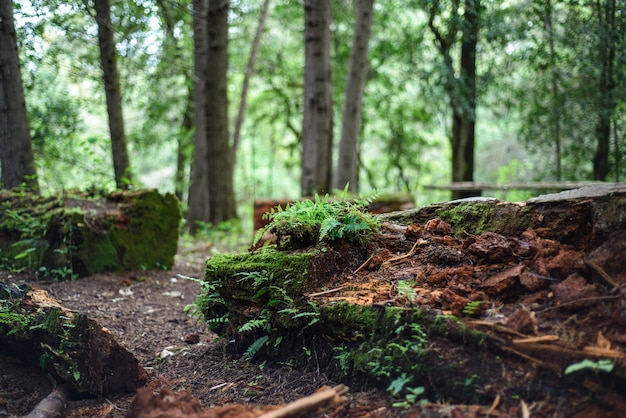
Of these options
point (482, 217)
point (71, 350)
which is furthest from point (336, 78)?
point (71, 350)

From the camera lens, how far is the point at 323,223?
358 cm

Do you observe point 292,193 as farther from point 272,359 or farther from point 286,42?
point 272,359

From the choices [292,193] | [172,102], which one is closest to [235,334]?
[172,102]

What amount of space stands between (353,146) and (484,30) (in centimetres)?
443

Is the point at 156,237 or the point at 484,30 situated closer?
the point at 156,237

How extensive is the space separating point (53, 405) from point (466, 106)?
11168 millimetres

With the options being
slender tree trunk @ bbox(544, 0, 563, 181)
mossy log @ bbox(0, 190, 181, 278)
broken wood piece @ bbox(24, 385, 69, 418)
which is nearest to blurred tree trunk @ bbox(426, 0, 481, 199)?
slender tree trunk @ bbox(544, 0, 563, 181)

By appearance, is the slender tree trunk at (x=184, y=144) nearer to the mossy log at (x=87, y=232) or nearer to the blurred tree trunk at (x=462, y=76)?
the blurred tree trunk at (x=462, y=76)

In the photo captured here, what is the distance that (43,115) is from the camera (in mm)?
9898

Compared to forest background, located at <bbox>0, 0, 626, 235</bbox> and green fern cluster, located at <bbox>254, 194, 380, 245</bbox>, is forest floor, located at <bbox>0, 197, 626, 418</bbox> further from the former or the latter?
forest background, located at <bbox>0, 0, 626, 235</bbox>

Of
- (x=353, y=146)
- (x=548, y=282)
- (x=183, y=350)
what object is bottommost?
(x=183, y=350)

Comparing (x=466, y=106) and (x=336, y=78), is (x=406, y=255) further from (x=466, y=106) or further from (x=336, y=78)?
(x=336, y=78)

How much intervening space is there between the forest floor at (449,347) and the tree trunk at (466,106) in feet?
30.2

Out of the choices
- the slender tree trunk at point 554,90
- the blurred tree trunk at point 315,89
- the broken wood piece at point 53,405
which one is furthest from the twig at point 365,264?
the slender tree trunk at point 554,90
